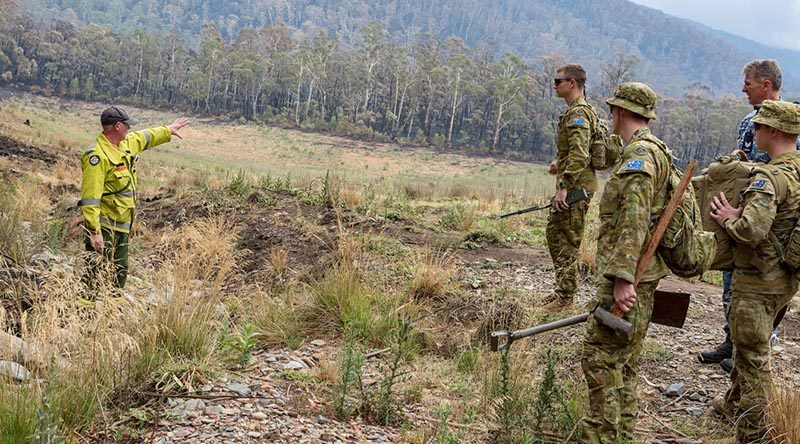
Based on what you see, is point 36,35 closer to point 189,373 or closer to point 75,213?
point 75,213

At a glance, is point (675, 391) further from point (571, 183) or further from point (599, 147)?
point (599, 147)

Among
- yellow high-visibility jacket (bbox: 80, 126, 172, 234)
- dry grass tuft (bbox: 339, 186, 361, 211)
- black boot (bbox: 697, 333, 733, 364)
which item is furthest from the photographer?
dry grass tuft (bbox: 339, 186, 361, 211)

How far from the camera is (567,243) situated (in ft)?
17.3

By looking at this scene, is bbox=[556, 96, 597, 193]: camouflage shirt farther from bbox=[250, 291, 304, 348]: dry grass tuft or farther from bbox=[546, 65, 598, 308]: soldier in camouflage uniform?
bbox=[250, 291, 304, 348]: dry grass tuft

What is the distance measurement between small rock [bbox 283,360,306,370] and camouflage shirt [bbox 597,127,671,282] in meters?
2.09

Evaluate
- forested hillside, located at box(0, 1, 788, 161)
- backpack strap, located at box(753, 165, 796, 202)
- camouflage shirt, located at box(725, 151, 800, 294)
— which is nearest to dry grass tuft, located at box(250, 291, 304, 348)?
camouflage shirt, located at box(725, 151, 800, 294)

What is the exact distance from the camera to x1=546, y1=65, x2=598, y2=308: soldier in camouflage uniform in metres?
5.04

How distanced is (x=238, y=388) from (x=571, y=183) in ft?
10.1

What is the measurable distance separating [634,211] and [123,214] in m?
3.92

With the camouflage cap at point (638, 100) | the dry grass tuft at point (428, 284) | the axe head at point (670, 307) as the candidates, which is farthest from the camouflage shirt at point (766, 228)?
the dry grass tuft at point (428, 284)

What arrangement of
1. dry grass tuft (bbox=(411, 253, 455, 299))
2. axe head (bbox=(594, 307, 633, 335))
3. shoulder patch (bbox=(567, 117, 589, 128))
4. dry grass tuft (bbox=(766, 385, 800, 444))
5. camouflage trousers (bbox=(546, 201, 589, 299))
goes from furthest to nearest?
1. dry grass tuft (bbox=(411, 253, 455, 299))
2. camouflage trousers (bbox=(546, 201, 589, 299))
3. shoulder patch (bbox=(567, 117, 589, 128))
4. dry grass tuft (bbox=(766, 385, 800, 444))
5. axe head (bbox=(594, 307, 633, 335))

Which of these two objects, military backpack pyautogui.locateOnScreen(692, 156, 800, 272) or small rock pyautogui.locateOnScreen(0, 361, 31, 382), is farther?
military backpack pyautogui.locateOnScreen(692, 156, 800, 272)

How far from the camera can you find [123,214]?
196 inches

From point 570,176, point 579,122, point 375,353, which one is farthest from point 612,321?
point 579,122
